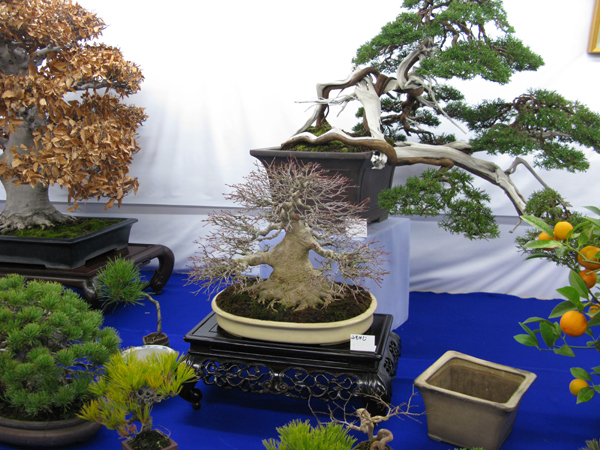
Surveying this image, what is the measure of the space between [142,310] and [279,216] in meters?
1.15

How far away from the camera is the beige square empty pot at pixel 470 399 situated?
3.81ft

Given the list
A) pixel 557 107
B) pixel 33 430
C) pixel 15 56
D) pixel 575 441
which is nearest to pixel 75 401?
pixel 33 430

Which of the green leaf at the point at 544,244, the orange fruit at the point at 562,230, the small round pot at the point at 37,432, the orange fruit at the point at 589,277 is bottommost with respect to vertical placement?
the small round pot at the point at 37,432

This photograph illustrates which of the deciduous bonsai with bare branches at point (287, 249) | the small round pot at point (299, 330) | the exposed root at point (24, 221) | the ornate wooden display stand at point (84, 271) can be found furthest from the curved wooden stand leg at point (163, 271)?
the small round pot at point (299, 330)

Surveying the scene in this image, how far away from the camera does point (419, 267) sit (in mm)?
2553

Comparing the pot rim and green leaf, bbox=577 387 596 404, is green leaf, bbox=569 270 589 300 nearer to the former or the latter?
green leaf, bbox=577 387 596 404

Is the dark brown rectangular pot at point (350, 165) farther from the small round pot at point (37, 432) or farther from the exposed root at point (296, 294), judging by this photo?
the small round pot at point (37, 432)

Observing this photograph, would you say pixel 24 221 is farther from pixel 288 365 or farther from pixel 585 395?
pixel 585 395

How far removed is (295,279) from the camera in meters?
1.37

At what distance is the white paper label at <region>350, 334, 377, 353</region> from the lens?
1.26 m

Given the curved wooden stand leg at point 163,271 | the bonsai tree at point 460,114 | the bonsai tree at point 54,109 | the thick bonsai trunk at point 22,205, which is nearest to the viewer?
the bonsai tree at point 460,114

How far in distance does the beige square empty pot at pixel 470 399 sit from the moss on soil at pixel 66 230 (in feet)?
5.06

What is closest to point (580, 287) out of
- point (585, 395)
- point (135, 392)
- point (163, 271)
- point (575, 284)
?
point (575, 284)

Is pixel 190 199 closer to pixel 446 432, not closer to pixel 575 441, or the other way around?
pixel 446 432
